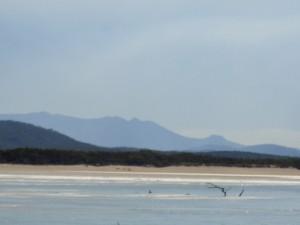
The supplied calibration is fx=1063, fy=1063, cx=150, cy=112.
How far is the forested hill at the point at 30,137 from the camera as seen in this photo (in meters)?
137

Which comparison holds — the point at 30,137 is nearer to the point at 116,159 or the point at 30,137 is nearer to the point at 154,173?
the point at 116,159

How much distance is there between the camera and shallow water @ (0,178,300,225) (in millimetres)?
32469

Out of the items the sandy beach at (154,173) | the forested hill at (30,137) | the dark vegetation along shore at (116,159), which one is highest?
the forested hill at (30,137)

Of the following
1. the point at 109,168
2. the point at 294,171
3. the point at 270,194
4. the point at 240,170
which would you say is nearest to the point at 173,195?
the point at 270,194

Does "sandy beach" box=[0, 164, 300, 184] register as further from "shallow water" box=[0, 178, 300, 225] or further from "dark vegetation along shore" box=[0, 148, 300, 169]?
"shallow water" box=[0, 178, 300, 225]

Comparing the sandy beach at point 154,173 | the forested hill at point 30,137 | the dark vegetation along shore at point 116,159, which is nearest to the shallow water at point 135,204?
the sandy beach at point 154,173

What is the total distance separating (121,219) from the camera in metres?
32.4

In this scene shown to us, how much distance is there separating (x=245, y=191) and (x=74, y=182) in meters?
8.87

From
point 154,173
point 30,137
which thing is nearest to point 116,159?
point 154,173

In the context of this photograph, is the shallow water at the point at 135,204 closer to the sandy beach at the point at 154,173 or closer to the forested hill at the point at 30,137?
the sandy beach at the point at 154,173

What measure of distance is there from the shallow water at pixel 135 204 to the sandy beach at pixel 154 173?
6472 mm

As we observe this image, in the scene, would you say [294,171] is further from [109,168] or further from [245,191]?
[245,191]

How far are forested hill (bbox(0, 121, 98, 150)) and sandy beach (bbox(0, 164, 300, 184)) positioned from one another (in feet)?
181

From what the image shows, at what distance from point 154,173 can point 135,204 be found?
32.9 meters
